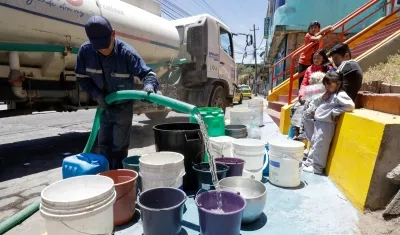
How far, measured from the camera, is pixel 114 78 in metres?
2.49

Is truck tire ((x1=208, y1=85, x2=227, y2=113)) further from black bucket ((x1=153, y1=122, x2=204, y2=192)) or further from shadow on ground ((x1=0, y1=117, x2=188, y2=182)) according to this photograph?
black bucket ((x1=153, y1=122, x2=204, y2=192))

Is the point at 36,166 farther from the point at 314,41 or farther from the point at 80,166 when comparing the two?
the point at 314,41

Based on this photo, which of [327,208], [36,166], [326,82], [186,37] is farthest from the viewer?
[186,37]

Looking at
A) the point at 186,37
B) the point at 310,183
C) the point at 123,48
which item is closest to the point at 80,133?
the point at 186,37

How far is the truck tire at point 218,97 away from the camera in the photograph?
7.47 meters

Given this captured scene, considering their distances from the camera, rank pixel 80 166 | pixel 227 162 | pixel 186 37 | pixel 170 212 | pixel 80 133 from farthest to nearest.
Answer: pixel 186 37 → pixel 80 133 → pixel 227 162 → pixel 80 166 → pixel 170 212

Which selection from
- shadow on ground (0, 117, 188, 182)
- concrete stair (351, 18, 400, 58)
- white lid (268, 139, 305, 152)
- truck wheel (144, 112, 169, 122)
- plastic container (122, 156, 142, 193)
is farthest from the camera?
truck wheel (144, 112, 169, 122)

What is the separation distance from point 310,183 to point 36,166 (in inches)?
168

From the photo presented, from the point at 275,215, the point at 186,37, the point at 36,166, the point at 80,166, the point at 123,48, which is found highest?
the point at 186,37

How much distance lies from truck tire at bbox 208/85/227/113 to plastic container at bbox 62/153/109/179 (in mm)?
5527

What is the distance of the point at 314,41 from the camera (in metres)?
4.89

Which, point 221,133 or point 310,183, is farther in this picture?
point 221,133

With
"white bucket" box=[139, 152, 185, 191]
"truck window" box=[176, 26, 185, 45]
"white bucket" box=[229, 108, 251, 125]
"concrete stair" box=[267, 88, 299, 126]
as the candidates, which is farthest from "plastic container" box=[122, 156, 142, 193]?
"truck window" box=[176, 26, 185, 45]

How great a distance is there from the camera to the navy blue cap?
2107mm
